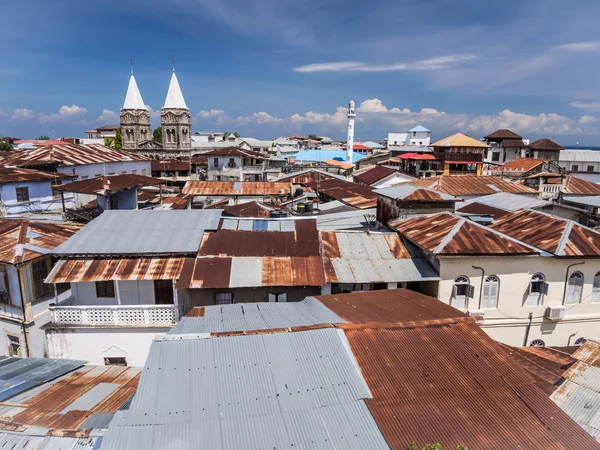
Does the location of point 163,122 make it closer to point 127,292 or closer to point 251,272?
point 127,292

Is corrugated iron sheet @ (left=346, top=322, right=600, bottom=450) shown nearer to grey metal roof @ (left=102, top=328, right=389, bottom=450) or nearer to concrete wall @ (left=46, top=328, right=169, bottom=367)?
grey metal roof @ (left=102, top=328, right=389, bottom=450)

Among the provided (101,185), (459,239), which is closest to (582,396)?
(459,239)

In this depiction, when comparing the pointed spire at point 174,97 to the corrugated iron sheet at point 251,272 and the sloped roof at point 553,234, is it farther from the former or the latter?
the sloped roof at point 553,234

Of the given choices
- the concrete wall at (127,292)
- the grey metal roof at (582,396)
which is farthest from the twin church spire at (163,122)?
the grey metal roof at (582,396)

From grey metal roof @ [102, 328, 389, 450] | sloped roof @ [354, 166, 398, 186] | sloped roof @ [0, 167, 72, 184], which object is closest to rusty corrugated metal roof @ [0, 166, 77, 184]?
sloped roof @ [0, 167, 72, 184]

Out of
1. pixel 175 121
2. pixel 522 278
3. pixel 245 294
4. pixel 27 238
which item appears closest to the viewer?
pixel 245 294

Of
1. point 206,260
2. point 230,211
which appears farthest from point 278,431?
point 230,211

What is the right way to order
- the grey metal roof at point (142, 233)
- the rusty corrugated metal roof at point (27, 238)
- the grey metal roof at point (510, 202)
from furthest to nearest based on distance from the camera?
the grey metal roof at point (510, 202), the rusty corrugated metal roof at point (27, 238), the grey metal roof at point (142, 233)
